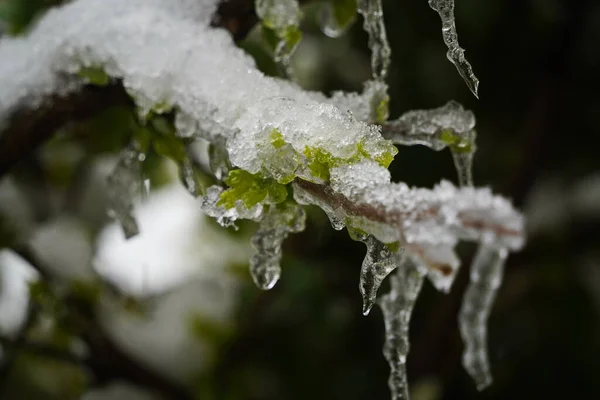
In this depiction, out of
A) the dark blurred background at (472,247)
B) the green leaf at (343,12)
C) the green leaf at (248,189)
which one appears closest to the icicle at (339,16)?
the green leaf at (343,12)

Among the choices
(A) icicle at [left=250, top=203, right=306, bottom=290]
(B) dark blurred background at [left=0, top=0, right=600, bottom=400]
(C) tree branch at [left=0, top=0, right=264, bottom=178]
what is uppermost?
(B) dark blurred background at [left=0, top=0, right=600, bottom=400]

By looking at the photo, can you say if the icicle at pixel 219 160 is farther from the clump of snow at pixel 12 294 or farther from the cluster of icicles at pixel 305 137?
the clump of snow at pixel 12 294

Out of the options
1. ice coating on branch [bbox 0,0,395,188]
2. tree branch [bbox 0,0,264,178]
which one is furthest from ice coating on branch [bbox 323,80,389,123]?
tree branch [bbox 0,0,264,178]

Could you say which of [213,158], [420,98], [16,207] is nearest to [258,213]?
[213,158]

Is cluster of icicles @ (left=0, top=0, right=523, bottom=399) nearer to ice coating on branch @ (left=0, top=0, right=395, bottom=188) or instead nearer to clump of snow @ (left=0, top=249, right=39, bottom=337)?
ice coating on branch @ (left=0, top=0, right=395, bottom=188)

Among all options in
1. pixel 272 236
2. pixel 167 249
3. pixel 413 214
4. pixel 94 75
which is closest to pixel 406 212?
pixel 413 214

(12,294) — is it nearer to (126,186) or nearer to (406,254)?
(126,186)

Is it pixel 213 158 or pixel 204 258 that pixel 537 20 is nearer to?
pixel 204 258
